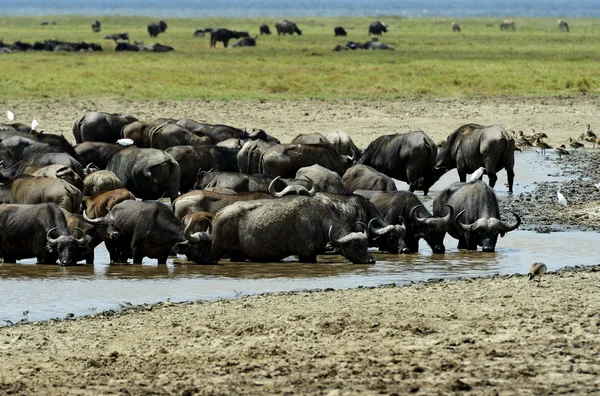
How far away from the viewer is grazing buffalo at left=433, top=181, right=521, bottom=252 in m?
13.7

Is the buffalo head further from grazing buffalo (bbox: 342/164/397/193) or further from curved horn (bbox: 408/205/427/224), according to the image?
grazing buffalo (bbox: 342/164/397/193)

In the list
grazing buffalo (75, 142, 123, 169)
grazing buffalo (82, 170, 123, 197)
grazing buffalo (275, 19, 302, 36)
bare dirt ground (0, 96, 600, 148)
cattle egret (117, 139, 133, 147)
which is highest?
grazing buffalo (275, 19, 302, 36)

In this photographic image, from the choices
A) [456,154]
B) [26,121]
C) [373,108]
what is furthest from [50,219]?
[373,108]

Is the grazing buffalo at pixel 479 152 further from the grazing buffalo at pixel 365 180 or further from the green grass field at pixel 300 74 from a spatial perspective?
the green grass field at pixel 300 74

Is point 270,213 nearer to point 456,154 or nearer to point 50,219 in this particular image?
point 50,219

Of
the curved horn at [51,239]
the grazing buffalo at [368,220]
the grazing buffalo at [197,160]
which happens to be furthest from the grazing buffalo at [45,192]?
the grazing buffalo at [197,160]

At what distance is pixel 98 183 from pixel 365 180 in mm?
3765

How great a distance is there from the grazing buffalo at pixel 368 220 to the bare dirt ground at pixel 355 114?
12.0 m

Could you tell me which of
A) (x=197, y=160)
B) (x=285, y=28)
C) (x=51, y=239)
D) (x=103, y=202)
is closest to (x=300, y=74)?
(x=197, y=160)

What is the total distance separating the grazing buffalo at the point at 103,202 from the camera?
13859 millimetres

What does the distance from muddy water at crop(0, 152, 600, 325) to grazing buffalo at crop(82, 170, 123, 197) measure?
185 cm

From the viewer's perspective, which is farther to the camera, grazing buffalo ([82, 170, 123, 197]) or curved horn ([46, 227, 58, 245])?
grazing buffalo ([82, 170, 123, 197])

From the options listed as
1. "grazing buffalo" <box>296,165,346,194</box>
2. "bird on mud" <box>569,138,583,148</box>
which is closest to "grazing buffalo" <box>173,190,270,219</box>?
"grazing buffalo" <box>296,165,346,194</box>

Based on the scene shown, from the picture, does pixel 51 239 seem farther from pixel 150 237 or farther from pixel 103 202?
pixel 103 202
